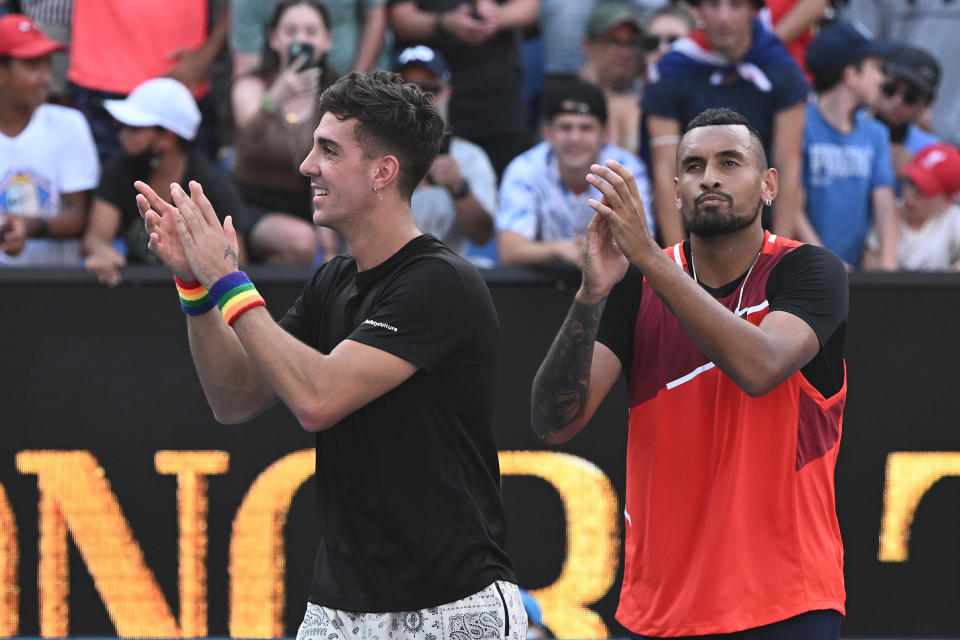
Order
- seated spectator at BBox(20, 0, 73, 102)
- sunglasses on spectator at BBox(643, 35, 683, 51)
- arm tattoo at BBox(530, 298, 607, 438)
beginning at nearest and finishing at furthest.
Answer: arm tattoo at BBox(530, 298, 607, 438)
seated spectator at BBox(20, 0, 73, 102)
sunglasses on spectator at BBox(643, 35, 683, 51)

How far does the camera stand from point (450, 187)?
7.11 meters

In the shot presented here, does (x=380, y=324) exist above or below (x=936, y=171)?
below

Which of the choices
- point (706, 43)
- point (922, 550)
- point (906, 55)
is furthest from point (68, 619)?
point (906, 55)

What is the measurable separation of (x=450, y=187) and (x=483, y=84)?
1260 millimetres

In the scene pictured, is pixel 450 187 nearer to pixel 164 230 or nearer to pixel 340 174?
pixel 340 174

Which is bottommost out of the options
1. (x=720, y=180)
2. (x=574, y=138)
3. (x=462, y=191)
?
(x=720, y=180)

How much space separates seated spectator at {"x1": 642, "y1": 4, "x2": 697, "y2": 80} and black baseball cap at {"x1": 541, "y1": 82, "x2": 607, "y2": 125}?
1534mm

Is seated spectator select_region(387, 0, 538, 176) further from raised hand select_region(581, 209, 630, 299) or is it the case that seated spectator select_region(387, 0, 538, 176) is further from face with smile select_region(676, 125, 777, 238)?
raised hand select_region(581, 209, 630, 299)

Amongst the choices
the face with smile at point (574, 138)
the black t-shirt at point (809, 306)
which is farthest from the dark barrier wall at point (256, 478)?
the black t-shirt at point (809, 306)

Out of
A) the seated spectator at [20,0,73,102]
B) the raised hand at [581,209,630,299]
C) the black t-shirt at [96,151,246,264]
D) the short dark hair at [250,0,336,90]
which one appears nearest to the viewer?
the raised hand at [581,209,630,299]

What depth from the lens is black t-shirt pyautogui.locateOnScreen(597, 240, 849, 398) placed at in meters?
3.85

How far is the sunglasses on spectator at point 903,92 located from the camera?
848 cm

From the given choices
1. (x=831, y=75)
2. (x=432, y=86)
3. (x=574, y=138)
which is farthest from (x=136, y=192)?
(x=831, y=75)

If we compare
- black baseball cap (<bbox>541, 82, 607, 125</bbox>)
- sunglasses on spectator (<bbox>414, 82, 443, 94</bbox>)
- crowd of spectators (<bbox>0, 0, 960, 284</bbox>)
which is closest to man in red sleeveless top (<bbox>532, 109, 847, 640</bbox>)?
crowd of spectators (<bbox>0, 0, 960, 284</bbox>)
